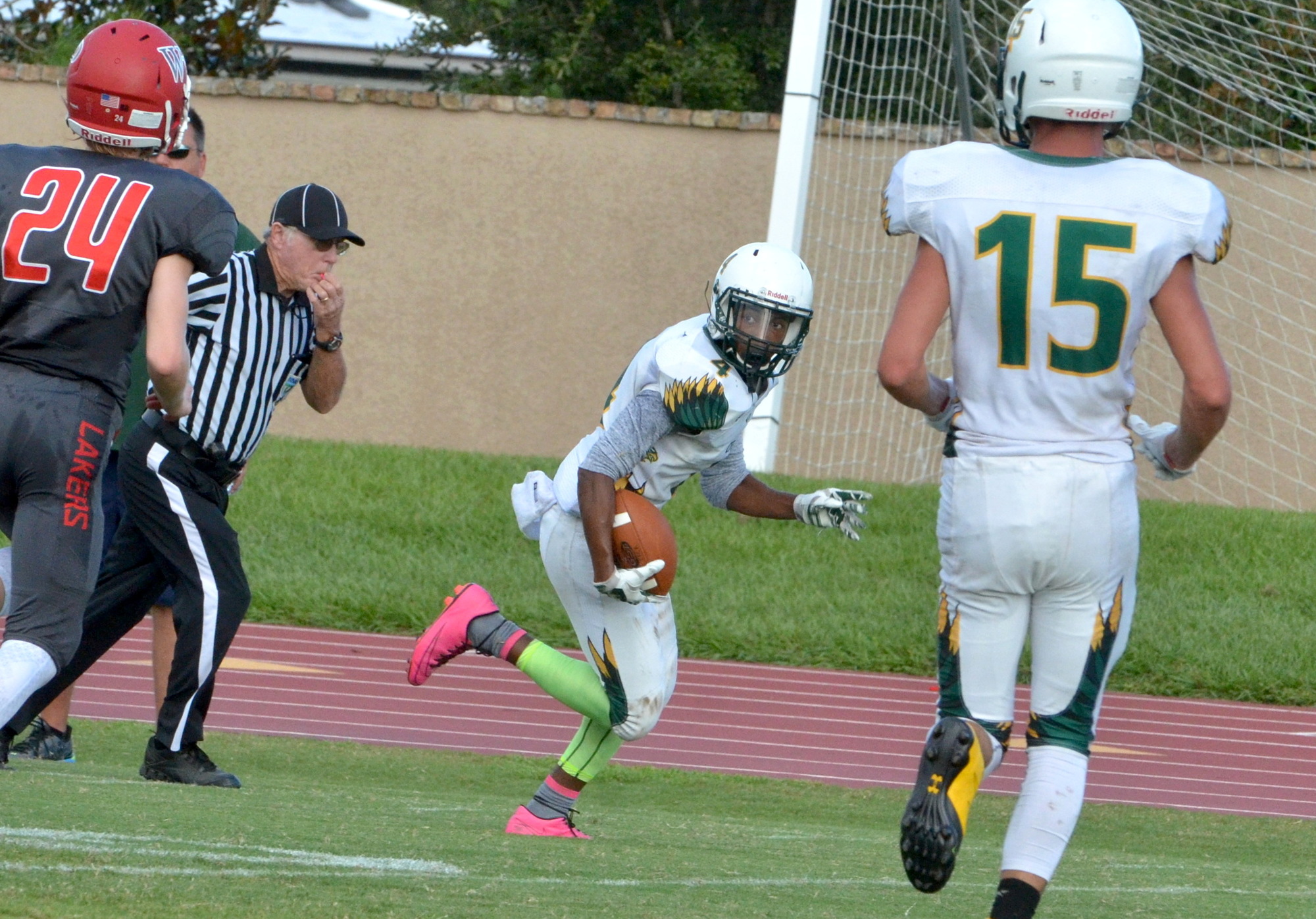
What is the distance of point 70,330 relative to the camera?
3.69 metres

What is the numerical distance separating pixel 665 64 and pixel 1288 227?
5.53 meters

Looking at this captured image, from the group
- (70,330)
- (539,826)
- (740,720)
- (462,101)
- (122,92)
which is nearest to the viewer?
(70,330)

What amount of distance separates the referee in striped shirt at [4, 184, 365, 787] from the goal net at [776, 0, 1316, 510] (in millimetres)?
7217

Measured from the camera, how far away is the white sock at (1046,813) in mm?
3420

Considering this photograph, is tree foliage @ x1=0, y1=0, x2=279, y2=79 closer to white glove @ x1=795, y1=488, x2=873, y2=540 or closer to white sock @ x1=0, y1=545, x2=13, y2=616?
white glove @ x1=795, y1=488, x2=873, y2=540

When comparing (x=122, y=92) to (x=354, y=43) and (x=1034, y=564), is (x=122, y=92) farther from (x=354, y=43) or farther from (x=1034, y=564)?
(x=354, y=43)

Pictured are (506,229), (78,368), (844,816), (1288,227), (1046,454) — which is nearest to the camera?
(1046,454)

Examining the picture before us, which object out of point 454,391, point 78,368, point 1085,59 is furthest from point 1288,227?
point 78,368

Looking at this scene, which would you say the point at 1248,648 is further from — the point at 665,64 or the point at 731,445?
the point at 665,64

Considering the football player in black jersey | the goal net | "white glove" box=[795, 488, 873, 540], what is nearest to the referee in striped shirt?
the football player in black jersey

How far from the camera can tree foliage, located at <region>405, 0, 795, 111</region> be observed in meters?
15.3

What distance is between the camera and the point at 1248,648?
9445mm

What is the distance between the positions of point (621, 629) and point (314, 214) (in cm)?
166

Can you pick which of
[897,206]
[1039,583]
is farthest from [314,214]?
[1039,583]
